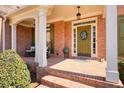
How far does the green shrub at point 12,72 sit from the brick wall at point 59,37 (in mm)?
4872

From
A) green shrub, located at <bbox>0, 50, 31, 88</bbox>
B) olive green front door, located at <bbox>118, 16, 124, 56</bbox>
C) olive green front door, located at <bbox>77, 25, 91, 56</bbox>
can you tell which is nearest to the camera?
green shrub, located at <bbox>0, 50, 31, 88</bbox>

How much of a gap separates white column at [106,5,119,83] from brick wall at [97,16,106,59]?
354cm

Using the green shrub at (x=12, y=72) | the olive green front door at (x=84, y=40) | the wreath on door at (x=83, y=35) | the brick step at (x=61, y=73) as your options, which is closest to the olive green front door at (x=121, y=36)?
the olive green front door at (x=84, y=40)

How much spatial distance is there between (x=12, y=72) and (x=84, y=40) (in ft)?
17.1

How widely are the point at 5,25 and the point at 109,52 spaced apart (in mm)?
7284

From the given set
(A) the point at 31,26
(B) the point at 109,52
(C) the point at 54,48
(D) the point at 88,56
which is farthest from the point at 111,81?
(A) the point at 31,26

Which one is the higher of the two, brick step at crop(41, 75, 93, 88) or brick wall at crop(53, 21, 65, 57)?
brick wall at crop(53, 21, 65, 57)

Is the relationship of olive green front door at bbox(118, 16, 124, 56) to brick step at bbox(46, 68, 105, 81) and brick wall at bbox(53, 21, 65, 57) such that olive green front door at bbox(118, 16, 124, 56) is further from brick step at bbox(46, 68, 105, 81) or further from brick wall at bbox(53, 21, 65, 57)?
brick wall at bbox(53, 21, 65, 57)

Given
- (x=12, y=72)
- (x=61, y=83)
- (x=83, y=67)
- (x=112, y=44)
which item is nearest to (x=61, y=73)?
(x=61, y=83)

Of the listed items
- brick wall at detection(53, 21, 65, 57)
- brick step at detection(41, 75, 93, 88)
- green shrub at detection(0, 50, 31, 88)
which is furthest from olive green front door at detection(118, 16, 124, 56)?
green shrub at detection(0, 50, 31, 88)

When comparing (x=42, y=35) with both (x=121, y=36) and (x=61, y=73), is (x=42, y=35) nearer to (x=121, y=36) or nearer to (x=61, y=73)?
(x=61, y=73)

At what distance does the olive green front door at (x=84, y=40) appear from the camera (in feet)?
27.1

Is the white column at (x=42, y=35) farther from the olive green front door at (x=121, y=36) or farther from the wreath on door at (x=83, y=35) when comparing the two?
the olive green front door at (x=121, y=36)

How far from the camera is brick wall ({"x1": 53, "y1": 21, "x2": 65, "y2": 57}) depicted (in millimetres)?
9180
